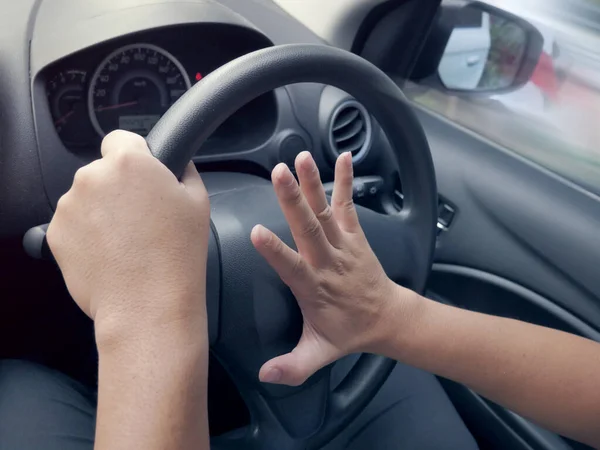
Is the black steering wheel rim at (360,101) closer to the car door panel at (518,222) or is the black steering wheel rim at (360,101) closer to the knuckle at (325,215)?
the knuckle at (325,215)

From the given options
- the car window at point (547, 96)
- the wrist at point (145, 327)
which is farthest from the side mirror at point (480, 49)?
the wrist at point (145, 327)

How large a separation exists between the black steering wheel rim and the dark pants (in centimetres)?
11

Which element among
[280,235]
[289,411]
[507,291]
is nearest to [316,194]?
[280,235]

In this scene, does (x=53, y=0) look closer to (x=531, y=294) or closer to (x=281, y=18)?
(x=281, y=18)

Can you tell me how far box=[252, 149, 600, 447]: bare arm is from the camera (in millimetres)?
684

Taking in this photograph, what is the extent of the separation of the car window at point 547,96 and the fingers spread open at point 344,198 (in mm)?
604

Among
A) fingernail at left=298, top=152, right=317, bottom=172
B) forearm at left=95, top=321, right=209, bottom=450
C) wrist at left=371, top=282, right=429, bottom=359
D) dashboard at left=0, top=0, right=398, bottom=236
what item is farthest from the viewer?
dashboard at left=0, top=0, right=398, bottom=236

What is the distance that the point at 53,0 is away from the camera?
1100mm

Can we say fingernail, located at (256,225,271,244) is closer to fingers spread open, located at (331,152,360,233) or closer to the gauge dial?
fingers spread open, located at (331,152,360,233)

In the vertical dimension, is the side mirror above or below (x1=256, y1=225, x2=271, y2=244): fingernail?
above

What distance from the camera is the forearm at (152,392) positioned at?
548 millimetres

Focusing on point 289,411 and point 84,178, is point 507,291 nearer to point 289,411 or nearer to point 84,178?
point 289,411

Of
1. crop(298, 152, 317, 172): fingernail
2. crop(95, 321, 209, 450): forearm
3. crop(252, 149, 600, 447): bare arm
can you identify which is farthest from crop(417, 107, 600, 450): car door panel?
crop(95, 321, 209, 450): forearm

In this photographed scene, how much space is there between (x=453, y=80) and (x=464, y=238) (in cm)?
44
